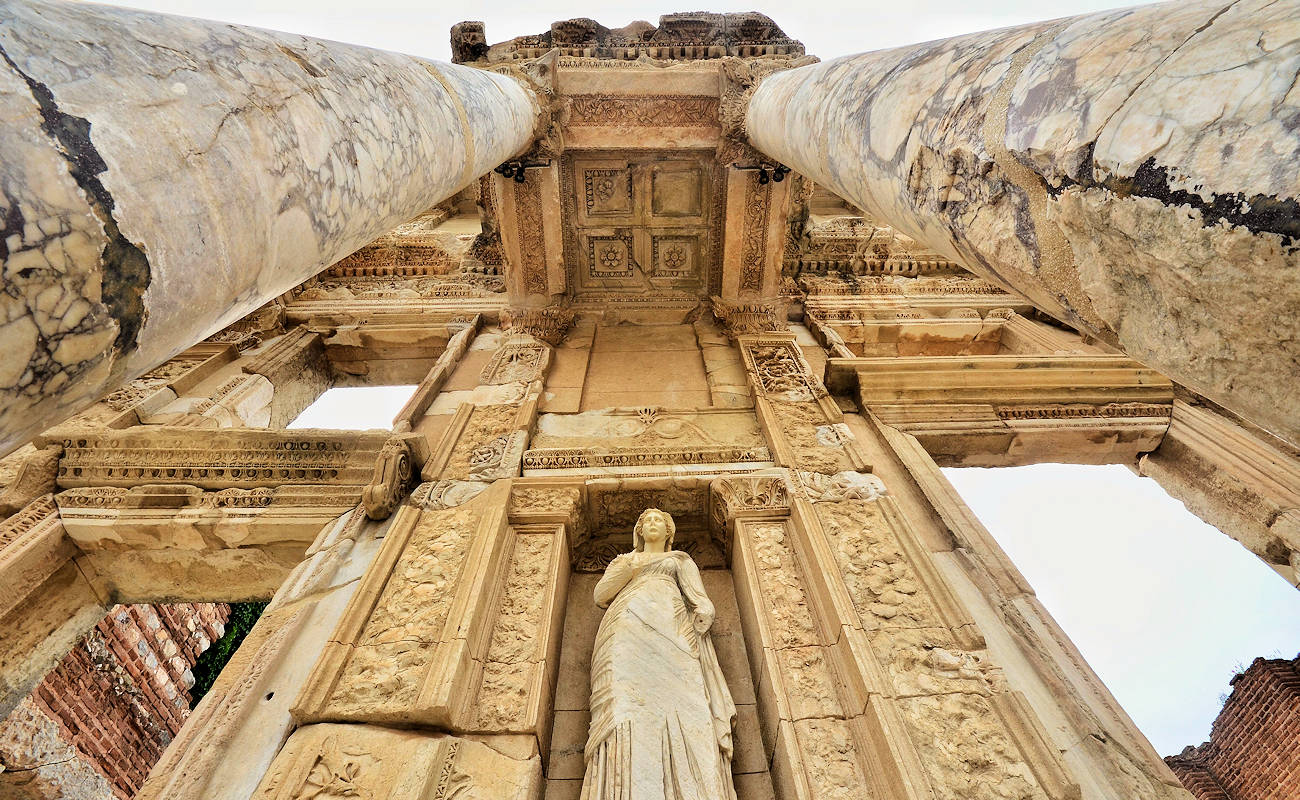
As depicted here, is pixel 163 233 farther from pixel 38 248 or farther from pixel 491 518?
→ pixel 491 518

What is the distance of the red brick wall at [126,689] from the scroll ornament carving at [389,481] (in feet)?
14.1

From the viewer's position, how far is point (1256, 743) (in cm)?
612

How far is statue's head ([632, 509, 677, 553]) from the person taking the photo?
3.39 meters

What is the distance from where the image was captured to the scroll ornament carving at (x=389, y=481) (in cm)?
370

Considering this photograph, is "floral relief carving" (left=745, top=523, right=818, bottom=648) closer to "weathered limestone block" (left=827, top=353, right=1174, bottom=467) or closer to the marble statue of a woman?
the marble statue of a woman

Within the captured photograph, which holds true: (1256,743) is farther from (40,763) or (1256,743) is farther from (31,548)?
(40,763)

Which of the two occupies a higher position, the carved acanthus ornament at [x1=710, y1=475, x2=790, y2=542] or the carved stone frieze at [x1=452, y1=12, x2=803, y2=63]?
the carved stone frieze at [x1=452, y1=12, x2=803, y2=63]

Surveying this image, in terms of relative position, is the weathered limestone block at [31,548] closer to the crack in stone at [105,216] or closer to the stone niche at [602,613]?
the stone niche at [602,613]

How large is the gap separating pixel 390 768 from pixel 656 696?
1166 mm

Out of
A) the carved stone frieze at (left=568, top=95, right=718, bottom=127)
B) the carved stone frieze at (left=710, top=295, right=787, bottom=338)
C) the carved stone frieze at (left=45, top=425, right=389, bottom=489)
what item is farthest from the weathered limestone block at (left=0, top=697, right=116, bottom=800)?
the carved stone frieze at (left=568, top=95, right=718, bottom=127)

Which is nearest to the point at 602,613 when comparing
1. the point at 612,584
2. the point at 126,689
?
the point at 612,584

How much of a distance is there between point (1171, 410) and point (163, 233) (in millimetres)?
6820

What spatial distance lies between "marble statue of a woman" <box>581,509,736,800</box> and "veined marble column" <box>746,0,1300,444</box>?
2.15 metres

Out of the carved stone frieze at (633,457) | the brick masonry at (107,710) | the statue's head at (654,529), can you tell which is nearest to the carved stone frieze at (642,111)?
the carved stone frieze at (633,457)
